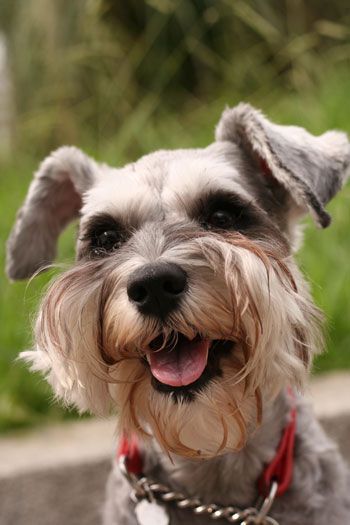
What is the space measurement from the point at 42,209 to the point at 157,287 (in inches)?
41.3

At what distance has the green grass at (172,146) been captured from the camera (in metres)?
3.49

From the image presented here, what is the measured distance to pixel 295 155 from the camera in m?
2.43

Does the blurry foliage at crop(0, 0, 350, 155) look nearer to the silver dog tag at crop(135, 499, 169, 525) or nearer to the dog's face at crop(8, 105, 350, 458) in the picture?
the dog's face at crop(8, 105, 350, 458)

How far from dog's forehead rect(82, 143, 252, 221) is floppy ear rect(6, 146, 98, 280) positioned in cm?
30

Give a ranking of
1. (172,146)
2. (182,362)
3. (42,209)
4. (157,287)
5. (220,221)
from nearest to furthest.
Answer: (157,287), (182,362), (220,221), (42,209), (172,146)

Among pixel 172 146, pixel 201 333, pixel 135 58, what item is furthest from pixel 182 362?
pixel 135 58

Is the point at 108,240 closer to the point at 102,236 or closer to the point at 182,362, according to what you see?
the point at 102,236

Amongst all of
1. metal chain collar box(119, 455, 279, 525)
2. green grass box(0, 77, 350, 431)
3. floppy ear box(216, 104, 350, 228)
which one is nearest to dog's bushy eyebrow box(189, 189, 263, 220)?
floppy ear box(216, 104, 350, 228)

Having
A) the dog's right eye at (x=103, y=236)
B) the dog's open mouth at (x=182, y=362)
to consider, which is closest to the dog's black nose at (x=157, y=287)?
the dog's open mouth at (x=182, y=362)

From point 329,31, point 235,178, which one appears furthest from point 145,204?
point 329,31

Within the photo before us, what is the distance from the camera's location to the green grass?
3.49m

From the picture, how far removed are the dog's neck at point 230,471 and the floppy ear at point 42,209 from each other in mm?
790

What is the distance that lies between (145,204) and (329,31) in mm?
3485

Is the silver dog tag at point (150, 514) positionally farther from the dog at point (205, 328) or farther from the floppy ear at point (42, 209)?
the floppy ear at point (42, 209)
